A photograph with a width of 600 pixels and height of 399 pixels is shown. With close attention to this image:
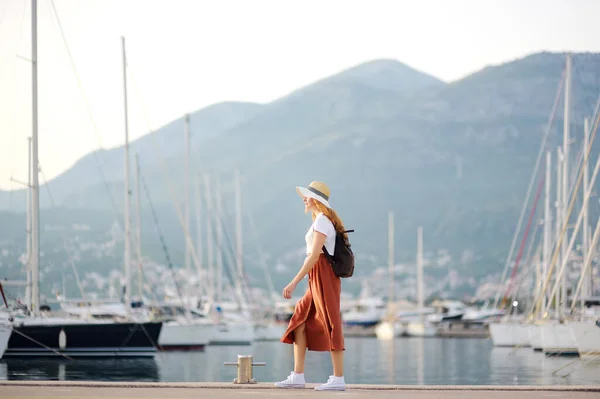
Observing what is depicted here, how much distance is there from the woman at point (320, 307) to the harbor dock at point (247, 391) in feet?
0.99

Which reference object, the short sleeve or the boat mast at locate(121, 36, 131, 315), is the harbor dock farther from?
the boat mast at locate(121, 36, 131, 315)

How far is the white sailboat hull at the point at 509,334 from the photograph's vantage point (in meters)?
58.2

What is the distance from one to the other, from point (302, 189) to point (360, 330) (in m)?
101

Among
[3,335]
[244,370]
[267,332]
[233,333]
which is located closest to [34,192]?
[3,335]

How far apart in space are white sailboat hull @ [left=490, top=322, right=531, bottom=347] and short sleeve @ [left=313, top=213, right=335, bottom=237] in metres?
46.9

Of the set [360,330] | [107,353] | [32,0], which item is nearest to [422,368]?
[107,353]

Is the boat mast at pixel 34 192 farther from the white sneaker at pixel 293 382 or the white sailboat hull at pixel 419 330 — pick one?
the white sailboat hull at pixel 419 330

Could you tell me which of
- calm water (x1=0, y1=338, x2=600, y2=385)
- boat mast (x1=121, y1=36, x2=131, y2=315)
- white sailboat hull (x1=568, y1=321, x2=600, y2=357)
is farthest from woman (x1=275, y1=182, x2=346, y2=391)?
boat mast (x1=121, y1=36, x2=131, y2=315)

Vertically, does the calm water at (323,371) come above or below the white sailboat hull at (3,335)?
below

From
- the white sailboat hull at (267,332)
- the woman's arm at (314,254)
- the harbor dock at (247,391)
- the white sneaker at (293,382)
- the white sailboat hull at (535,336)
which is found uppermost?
the woman's arm at (314,254)

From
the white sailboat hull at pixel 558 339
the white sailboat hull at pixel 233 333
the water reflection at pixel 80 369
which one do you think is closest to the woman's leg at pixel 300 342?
the water reflection at pixel 80 369

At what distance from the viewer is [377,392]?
11.9m

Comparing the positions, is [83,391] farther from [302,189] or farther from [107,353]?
[107,353]

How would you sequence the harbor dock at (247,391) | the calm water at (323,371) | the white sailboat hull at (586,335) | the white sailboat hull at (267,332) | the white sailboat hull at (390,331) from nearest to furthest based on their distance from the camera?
the harbor dock at (247,391), the calm water at (323,371), the white sailboat hull at (586,335), the white sailboat hull at (267,332), the white sailboat hull at (390,331)
